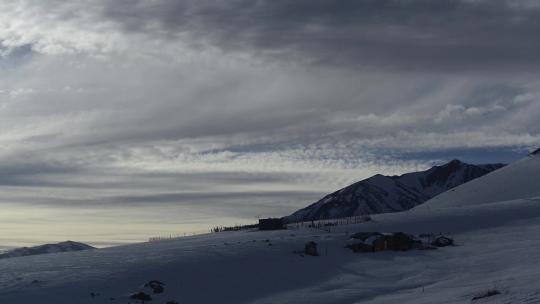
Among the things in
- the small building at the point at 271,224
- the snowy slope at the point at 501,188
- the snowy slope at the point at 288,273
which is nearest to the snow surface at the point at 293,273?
the snowy slope at the point at 288,273

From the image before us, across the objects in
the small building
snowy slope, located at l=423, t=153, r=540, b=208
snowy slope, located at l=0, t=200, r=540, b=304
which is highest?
snowy slope, located at l=423, t=153, r=540, b=208

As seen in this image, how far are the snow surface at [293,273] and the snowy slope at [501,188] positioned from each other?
132ft

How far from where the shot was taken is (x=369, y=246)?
43.7 meters

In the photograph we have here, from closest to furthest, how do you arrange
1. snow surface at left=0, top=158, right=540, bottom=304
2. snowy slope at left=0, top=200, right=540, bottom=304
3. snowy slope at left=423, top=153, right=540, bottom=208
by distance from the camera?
snow surface at left=0, top=158, right=540, bottom=304 → snowy slope at left=0, top=200, right=540, bottom=304 → snowy slope at left=423, top=153, right=540, bottom=208

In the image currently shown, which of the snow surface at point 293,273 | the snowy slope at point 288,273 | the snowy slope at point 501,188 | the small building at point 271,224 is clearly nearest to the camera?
the snow surface at point 293,273

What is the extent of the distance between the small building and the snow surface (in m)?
9.66

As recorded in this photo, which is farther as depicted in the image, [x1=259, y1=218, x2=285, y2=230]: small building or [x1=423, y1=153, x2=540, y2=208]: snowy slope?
[x1=423, y1=153, x2=540, y2=208]: snowy slope

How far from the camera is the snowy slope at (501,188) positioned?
87875 mm

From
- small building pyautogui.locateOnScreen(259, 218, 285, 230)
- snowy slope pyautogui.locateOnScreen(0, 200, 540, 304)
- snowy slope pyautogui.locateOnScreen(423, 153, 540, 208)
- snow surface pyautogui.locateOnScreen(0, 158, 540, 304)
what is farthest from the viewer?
snowy slope pyautogui.locateOnScreen(423, 153, 540, 208)

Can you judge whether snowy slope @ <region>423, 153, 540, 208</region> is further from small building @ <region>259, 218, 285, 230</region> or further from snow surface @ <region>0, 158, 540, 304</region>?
snow surface @ <region>0, 158, 540, 304</region>

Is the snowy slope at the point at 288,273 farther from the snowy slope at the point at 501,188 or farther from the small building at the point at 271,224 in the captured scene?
the snowy slope at the point at 501,188

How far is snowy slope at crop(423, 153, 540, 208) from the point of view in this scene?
87.9 meters

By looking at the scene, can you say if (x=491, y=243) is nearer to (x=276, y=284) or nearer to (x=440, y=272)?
(x=440, y=272)

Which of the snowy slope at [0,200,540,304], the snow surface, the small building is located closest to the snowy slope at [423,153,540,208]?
the small building
